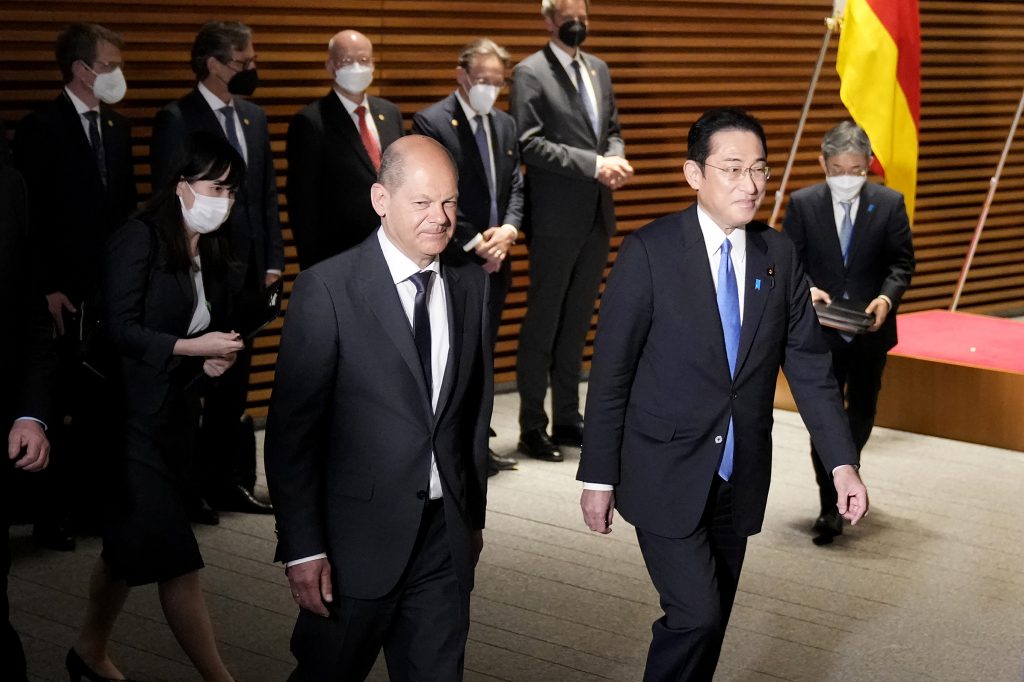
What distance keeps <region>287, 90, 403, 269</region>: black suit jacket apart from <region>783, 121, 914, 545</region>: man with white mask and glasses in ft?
5.84

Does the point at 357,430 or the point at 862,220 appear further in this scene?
the point at 862,220

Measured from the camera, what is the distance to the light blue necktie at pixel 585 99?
21.2 ft

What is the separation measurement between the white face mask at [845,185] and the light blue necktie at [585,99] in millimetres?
1371

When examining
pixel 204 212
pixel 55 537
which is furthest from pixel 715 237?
pixel 55 537

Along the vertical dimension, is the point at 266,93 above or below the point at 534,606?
above

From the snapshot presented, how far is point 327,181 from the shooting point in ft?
19.2

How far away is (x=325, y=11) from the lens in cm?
691

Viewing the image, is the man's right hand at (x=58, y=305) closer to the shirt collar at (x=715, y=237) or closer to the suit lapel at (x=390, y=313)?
→ the suit lapel at (x=390, y=313)

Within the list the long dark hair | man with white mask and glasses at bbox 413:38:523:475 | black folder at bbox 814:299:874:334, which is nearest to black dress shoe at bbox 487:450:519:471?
man with white mask and glasses at bbox 413:38:523:475

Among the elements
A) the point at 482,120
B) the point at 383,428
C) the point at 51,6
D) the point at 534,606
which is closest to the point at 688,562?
the point at 383,428

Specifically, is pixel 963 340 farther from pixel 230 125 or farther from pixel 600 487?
pixel 600 487

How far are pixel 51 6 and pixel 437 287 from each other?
3808 millimetres

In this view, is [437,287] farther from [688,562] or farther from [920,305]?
[920,305]

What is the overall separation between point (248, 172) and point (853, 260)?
2.49 metres
